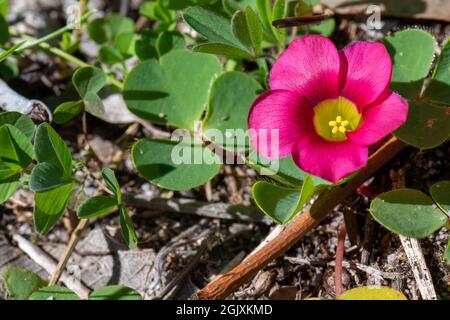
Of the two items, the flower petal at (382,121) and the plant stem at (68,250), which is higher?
Answer: the flower petal at (382,121)

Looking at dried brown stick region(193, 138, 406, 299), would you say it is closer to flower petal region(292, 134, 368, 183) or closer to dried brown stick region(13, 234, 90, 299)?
flower petal region(292, 134, 368, 183)

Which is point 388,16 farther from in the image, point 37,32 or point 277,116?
point 37,32

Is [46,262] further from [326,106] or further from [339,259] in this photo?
[326,106]

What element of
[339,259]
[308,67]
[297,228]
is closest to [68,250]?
[297,228]

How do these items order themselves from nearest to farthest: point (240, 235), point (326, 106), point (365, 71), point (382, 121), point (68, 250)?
point (382, 121), point (365, 71), point (326, 106), point (68, 250), point (240, 235)

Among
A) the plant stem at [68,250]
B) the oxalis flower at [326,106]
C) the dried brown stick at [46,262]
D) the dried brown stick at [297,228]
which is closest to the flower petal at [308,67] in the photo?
the oxalis flower at [326,106]

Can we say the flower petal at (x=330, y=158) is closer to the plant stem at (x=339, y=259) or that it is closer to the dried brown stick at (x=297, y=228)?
the dried brown stick at (x=297, y=228)

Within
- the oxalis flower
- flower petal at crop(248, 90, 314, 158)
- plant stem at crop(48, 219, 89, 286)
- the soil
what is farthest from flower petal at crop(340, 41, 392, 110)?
plant stem at crop(48, 219, 89, 286)

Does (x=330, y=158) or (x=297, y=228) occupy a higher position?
(x=330, y=158)
